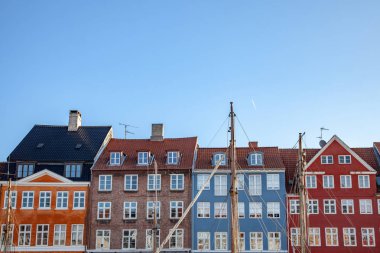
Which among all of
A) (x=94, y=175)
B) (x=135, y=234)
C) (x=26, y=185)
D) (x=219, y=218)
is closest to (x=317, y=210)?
(x=219, y=218)

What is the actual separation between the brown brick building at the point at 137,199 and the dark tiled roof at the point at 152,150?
0.12m

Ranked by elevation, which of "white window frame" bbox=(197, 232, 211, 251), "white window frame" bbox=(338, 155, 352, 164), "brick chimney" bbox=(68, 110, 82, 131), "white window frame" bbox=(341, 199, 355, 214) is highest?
"brick chimney" bbox=(68, 110, 82, 131)

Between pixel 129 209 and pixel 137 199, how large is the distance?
144 cm

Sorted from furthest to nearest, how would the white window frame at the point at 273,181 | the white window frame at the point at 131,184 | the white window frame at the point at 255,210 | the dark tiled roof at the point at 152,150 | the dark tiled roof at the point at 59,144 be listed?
the dark tiled roof at the point at 59,144 → the dark tiled roof at the point at 152,150 → the white window frame at the point at 131,184 → the white window frame at the point at 273,181 → the white window frame at the point at 255,210

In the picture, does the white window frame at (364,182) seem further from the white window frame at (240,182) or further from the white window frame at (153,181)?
the white window frame at (153,181)

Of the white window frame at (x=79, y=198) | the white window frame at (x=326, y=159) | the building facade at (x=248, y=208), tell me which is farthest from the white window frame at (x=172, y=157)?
the white window frame at (x=326, y=159)

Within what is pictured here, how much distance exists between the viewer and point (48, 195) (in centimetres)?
6850

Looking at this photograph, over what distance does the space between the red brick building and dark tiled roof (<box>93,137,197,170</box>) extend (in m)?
12.4

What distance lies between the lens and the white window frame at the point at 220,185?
67.9 m

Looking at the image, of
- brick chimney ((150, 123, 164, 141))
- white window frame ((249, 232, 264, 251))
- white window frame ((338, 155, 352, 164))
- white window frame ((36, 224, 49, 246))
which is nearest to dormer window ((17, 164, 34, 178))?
white window frame ((36, 224, 49, 246))

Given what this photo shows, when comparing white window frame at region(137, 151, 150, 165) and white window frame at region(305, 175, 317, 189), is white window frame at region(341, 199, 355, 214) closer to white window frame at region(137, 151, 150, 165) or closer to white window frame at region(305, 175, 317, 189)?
white window frame at region(305, 175, 317, 189)

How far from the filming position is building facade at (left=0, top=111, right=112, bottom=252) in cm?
6712

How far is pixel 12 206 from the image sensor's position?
6825 cm

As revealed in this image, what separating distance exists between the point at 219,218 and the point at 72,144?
1992cm
